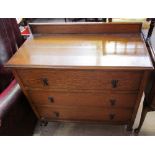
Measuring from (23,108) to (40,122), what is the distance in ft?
1.21

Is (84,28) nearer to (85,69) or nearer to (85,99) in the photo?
(85,69)

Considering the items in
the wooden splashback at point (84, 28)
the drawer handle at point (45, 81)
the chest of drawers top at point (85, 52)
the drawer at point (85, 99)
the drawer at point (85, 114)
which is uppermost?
the wooden splashback at point (84, 28)

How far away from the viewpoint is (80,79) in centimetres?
101

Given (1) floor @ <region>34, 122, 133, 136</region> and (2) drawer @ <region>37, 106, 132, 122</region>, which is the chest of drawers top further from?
(1) floor @ <region>34, 122, 133, 136</region>

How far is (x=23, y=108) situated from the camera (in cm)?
127

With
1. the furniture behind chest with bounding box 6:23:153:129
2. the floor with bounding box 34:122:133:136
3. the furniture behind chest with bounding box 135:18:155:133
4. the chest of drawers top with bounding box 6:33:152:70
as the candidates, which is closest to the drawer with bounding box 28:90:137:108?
the furniture behind chest with bounding box 6:23:153:129

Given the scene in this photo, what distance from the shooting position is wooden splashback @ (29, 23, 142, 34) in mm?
1117

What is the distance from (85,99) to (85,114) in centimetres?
22

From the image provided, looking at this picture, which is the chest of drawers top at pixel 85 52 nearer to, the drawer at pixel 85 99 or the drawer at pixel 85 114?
the drawer at pixel 85 99

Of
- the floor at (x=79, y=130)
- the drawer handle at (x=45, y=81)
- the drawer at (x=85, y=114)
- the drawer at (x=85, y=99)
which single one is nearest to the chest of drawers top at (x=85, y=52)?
the drawer handle at (x=45, y=81)

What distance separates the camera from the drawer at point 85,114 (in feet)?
4.15

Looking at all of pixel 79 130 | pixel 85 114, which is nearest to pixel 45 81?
pixel 85 114

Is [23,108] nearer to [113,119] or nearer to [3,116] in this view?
[3,116]
